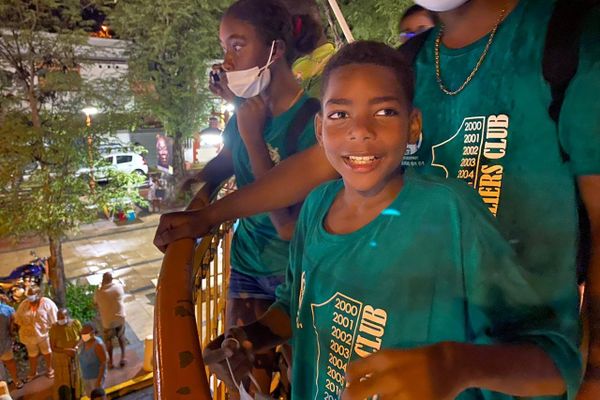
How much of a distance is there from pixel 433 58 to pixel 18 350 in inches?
330

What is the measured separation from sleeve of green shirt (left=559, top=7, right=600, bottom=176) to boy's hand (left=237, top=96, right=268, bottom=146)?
1.21 meters

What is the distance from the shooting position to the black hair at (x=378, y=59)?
1.00 m

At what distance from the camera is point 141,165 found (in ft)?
54.0

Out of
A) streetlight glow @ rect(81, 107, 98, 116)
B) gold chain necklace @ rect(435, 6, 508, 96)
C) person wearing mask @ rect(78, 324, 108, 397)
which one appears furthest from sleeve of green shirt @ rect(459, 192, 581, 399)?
streetlight glow @ rect(81, 107, 98, 116)

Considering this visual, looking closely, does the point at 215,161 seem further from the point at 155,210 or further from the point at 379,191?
the point at 155,210

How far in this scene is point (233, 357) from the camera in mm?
1205

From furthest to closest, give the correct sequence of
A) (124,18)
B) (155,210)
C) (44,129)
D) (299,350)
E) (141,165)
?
1. (141,165)
2. (155,210)
3. (124,18)
4. (44,129)
5. (299,350)

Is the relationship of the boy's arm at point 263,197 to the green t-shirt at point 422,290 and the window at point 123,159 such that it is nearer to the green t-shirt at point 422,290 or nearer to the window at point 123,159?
the green t-shirt at point 422,290

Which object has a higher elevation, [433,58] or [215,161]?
[433,58]

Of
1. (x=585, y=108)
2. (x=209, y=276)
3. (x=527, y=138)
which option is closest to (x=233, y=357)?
(x=209, y=276)

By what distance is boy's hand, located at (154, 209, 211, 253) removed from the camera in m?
1.40

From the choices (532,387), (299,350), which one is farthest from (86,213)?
(532,387)

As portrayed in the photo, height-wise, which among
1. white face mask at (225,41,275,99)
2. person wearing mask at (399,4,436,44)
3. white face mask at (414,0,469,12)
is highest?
person wearing mask at (399,4,436,44)

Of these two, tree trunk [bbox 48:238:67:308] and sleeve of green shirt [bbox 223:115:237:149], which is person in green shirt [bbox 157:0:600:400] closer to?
sleeve of green shirt [bbox 223:115:237:149]
